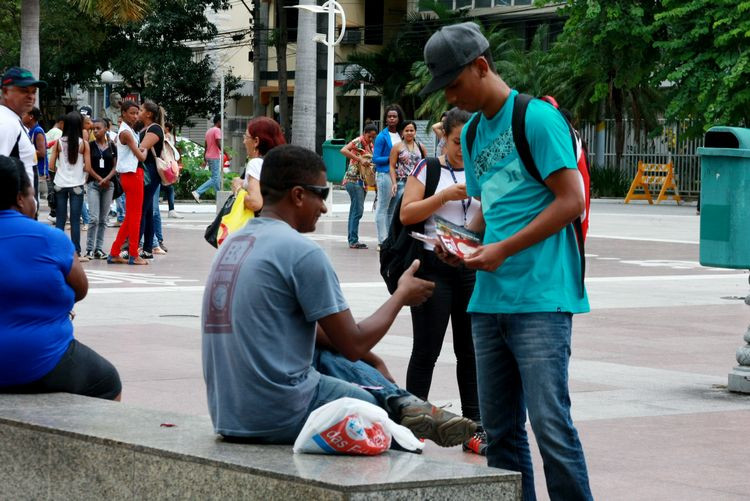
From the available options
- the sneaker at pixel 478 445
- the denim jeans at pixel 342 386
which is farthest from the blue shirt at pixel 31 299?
the sneaker at pixel 478 445

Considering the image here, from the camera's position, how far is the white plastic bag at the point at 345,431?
168 inches

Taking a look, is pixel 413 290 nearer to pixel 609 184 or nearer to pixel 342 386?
pixel 342 386

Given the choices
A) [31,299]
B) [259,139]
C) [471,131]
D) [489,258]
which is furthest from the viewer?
[259,139]

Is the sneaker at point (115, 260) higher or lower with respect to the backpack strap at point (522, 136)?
lower

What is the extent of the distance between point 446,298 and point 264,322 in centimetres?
262

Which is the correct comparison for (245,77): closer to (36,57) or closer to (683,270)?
(36,57)

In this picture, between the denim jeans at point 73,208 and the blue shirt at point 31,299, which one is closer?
the blue shirt at point 31,299

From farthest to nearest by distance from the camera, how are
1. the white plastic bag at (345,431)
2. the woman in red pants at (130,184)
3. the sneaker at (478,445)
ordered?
1. the woman in red pants at (130,184)
2. the sneaker at (478,445)
3. the white plastic bag at (345,431)

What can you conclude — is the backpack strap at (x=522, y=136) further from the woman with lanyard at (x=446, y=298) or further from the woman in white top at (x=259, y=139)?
the woman in white top at (x=259, y=139)

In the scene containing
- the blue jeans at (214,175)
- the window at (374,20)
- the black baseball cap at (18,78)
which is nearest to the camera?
the black baseball cap at (18,78)

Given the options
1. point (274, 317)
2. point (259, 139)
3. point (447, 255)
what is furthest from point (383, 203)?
point (274, 317)

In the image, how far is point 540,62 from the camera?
4838 centimetres

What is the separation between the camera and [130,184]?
1641 centimetres

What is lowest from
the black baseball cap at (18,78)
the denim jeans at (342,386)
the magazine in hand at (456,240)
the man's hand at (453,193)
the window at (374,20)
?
the denim jeans at (342,386)
